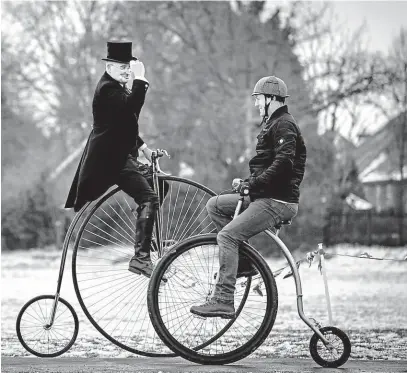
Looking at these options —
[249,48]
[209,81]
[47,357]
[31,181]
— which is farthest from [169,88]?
[47,357]

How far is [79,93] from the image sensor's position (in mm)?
23750

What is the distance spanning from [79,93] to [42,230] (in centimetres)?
410

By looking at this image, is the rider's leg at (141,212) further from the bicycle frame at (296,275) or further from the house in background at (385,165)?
the house in background at (385,165)

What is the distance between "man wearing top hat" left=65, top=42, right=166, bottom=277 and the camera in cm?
554

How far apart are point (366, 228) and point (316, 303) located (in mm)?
11662

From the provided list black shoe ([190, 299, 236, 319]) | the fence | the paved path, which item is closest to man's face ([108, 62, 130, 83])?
black shoe ([190, 299, 236, 319])

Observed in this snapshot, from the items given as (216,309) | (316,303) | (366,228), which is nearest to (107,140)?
(216,309)

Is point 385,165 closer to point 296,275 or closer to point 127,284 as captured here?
point 127,284

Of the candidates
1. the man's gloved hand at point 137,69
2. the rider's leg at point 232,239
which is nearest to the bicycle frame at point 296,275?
the rider's leg at point 232,239

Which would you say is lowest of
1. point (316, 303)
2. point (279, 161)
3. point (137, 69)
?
point (316, 303)

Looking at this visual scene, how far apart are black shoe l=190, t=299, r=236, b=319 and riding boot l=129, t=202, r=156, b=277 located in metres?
0.55

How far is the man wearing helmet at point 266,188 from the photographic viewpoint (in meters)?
5.09

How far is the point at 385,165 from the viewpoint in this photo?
29.8 m

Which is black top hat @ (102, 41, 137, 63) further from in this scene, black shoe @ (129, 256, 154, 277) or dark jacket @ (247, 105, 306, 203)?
black shoe @ (129, 256, 154, 277)
